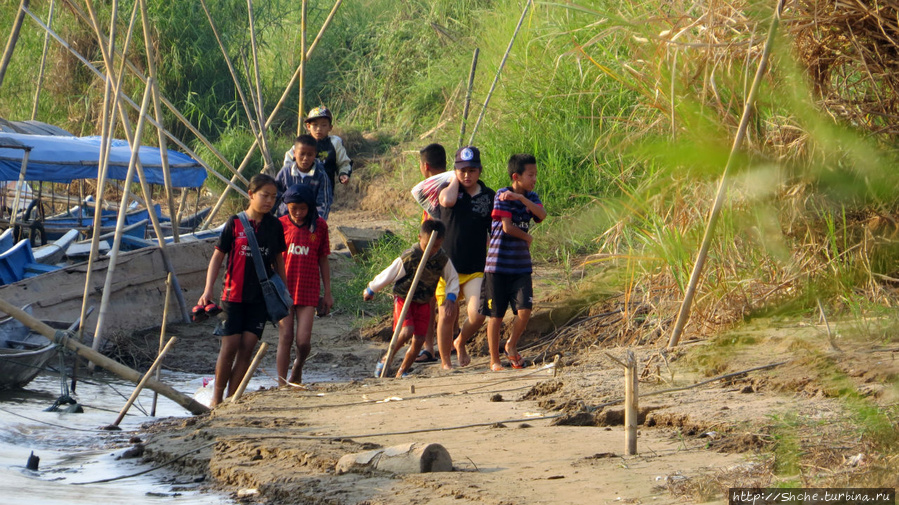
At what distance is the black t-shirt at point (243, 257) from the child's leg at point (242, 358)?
0.24 m

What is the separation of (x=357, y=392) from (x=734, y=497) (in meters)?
3.38

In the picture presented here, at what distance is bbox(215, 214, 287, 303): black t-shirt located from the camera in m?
5.47

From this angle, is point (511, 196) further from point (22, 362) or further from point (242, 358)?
point (22, 362)

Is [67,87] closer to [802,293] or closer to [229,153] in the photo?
[229,153]

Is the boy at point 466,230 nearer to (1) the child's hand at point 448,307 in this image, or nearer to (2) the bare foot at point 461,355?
(1) the child's hand at point 448,307

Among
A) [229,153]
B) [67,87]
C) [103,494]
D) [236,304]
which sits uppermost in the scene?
[67,87]

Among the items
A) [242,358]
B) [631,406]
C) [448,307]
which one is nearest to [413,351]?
[448,307]

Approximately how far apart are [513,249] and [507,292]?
30 cm

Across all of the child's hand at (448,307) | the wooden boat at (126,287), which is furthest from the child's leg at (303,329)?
the wooden boat at (126,287)

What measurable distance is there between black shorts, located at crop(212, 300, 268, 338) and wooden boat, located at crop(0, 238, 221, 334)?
280 centimetres

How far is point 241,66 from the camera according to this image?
18.2 metres

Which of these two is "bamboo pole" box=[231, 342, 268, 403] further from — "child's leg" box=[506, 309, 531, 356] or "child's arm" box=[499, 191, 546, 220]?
"child's arm" box=[499, 191, 546, 220]

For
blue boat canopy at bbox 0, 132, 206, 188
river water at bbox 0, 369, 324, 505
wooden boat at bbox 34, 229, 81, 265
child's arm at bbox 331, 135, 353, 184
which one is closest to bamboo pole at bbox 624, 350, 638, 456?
river water at bbox 0, 369, 324, 505

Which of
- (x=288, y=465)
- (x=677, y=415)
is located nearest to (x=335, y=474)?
(x=288, y=465)
